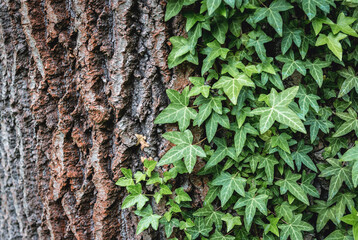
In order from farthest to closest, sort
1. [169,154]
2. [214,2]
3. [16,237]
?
[16,237]
[169,154]
[214,2]

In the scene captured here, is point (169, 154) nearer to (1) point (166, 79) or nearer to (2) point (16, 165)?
(1) point (166, 79)

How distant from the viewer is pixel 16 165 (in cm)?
176

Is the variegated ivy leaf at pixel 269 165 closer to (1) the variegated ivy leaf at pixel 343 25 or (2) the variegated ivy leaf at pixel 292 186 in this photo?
(2) the variegated ivy leaf at pixel 292 186

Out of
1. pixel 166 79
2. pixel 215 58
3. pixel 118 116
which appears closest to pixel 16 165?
pixel 118 116

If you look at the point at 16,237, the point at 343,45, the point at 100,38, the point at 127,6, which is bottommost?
the point at 16,237

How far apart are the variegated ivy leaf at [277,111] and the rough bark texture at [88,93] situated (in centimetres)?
43

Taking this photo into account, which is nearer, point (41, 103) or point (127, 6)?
point (127, 6)

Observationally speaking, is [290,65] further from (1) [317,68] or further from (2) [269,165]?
(2) [269,165]

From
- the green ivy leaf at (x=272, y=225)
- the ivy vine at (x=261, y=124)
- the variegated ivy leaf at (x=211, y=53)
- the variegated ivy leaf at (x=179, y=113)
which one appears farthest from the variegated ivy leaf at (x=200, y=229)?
the variegated ivy leaf at (x=211, y=53)

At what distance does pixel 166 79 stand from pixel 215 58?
274 millimetres

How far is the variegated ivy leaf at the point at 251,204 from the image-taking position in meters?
1.22

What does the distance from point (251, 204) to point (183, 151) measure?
1.47ft

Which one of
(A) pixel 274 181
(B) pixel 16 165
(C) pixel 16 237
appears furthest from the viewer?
(C) pixel 16 237

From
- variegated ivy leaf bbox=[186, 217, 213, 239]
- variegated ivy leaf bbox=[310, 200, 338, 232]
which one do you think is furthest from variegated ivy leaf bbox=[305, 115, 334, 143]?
variegated ivy leaf bbox=[186, 217, 213, 239]
